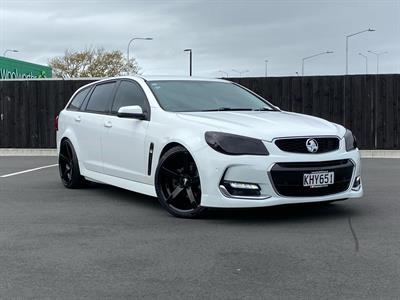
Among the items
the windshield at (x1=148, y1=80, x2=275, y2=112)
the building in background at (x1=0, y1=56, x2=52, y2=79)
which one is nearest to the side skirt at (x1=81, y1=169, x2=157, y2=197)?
the windshield at (x1=148, y1=80, x2=275, y2=112)

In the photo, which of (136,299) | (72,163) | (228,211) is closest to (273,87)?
(72,163)

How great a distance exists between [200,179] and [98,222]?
1175 millimetres

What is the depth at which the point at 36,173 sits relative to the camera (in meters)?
10.7

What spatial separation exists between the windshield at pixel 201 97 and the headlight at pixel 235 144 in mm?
1040

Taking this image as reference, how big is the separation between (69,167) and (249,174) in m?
3.82

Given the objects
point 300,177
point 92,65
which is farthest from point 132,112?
point 92,65

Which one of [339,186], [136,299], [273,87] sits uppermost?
[273,87]

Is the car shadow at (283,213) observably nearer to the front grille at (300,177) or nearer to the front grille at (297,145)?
the front grille at (300,177)

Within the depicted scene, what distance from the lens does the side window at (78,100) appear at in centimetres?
870

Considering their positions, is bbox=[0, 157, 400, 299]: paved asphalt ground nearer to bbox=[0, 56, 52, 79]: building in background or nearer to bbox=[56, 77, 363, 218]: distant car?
bbox=[56, 77, 363, 218]: distant car

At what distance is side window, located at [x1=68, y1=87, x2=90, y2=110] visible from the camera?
870cm

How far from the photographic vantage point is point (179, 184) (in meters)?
6.27

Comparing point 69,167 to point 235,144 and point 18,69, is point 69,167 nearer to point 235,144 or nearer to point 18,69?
point 235,144

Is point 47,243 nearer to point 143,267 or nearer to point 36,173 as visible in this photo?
point 143,267
